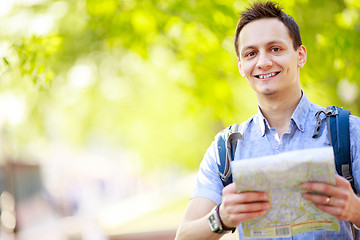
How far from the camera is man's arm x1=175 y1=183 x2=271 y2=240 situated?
1.94 meters

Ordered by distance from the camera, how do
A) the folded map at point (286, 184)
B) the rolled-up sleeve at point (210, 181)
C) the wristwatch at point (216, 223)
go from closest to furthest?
1. the folded map at point (286, 184)
2. the wristwatch at point (216, 223)
3. the rolled-up sleeve at point (210, 181)

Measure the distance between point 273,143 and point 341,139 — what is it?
34 centimetres

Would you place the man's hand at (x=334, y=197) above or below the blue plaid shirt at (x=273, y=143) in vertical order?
below

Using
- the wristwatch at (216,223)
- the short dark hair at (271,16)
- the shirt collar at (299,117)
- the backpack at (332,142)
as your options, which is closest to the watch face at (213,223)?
the wristwatch at (216,223)

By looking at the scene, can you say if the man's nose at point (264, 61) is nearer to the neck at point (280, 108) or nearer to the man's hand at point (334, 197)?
the neck at point (280, 108)

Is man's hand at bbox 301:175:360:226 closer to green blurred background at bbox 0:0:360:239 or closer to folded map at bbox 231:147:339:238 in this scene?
folded map at bbox 231:147:339:238

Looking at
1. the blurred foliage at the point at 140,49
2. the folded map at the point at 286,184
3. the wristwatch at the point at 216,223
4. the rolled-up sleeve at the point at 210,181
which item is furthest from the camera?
the blurred foliage at the point at 140,49

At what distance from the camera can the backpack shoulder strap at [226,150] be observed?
234cm

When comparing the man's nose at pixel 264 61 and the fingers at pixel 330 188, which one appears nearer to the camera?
the fingers at pixel 330 188

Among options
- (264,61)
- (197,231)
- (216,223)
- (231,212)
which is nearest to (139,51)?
(264,61)

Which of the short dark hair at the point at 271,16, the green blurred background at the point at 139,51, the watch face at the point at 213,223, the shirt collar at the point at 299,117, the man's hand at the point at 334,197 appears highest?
the green blurred background at the point at 139,51

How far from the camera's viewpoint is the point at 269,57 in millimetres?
2344

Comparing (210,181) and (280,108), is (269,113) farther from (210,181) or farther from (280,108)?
(210,181)

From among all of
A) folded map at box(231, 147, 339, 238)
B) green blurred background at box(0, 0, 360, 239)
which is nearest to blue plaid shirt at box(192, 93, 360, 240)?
folded map at box(231, 147, 339, 238)
